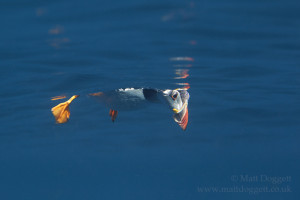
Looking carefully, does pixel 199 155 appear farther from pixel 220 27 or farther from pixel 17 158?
pixel 220 27

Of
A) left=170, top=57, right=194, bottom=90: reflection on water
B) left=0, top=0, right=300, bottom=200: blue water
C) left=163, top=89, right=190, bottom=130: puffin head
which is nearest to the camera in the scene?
left=163, top=89, right=190, bottom=130: puffin head

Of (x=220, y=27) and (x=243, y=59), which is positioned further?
(x=243, y=59)

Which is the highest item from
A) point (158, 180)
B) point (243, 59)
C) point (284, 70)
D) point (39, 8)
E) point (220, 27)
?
point (39, 8)

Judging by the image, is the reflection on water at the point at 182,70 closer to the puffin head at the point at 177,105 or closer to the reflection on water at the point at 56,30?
the reflection on water at the point at 56,30

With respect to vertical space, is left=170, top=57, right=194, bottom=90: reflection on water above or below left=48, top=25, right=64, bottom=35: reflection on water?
below

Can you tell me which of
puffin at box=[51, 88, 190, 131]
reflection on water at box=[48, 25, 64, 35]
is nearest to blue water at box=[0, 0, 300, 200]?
reflection on water at box=[48, 25, 64, 35]

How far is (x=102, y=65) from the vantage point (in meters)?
11.1

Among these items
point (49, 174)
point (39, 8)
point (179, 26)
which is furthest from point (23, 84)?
point (49, 174)

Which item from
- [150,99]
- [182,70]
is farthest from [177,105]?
[182,70]

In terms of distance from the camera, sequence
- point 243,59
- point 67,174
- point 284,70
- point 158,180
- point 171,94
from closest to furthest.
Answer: point 171,94
point 243,59
point 284,70
point 67,174
point 158,180

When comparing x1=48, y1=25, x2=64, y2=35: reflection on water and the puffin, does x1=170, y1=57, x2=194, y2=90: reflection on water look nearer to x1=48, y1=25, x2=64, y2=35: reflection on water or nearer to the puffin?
the puffin

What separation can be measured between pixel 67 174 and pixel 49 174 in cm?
472

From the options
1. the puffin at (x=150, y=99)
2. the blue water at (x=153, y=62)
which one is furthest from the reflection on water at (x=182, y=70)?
the puffin at (x=150, y=99)

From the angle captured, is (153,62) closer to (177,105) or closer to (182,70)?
(182,70)
